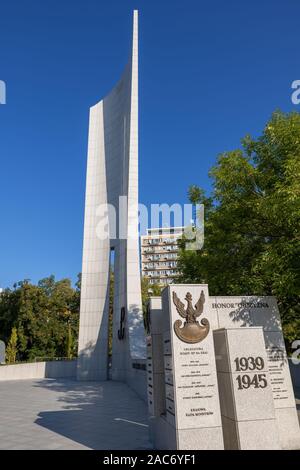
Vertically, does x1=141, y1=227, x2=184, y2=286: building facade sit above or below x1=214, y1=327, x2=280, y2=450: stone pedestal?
above

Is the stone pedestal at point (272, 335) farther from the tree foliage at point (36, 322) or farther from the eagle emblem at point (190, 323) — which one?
the tree foliage at point (36, 322)

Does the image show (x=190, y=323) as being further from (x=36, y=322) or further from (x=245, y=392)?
(x=36, y=322)

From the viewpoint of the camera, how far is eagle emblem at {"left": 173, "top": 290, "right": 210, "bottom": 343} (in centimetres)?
741

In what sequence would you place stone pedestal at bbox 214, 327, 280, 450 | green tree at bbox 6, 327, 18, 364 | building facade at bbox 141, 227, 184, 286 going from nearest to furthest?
1. stone pedestal at bbox 214, 327, 280, 450
2. green tree at bbox 6, 327, 18, 364
3. building facade at bbox 141, 227, 184, 286

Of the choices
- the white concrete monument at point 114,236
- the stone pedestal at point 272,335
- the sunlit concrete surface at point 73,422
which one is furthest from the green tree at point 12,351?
the stone pedestal at point 272,335

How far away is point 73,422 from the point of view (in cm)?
1061

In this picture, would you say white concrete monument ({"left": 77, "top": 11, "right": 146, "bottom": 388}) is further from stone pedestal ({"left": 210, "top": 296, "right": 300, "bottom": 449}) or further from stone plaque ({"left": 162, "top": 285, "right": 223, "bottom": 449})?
stone plaque ({"left": 162, "top": 285, "right": 223, "bottom": 449})

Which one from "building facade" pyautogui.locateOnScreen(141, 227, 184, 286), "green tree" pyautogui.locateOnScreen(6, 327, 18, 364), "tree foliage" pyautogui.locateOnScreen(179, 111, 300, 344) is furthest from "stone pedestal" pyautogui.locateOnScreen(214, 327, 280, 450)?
"building facade" pyautogui.locateOnScreen(141, 227, 184, 286)

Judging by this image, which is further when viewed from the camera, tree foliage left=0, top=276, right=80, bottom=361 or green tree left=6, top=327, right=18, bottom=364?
tree foliage left=0, top=276, right=80, bottom=361

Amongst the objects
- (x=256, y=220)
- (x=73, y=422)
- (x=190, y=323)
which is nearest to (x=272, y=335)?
(x=190, y=323)

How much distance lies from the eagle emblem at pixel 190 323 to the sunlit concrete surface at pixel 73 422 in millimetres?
2904

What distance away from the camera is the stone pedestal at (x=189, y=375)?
6.82 metres

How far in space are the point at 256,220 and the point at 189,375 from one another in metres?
6.53

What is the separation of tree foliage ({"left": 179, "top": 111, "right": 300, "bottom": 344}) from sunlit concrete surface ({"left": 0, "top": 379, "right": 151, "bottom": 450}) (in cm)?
560
